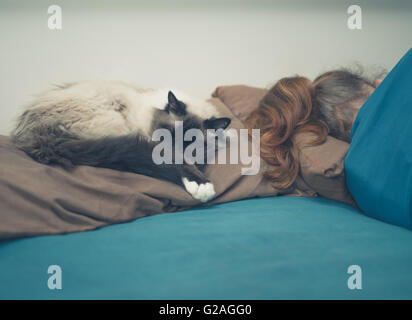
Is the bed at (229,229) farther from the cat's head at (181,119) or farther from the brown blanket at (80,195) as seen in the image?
the cat's head at (181,119)

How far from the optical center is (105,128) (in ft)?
4.87

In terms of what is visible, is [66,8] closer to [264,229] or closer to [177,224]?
[177,224]

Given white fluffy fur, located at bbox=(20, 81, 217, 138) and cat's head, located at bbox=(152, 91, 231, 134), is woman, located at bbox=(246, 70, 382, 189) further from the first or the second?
white fluffy fur, located at bbox=(20, 81, 217, 138)

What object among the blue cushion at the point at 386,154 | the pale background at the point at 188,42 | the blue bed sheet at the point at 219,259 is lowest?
the blue bed sheet at the point at 219,259

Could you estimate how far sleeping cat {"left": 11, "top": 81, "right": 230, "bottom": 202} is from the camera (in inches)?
53.8

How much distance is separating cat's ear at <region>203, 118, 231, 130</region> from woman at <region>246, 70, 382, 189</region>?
14 centimetres

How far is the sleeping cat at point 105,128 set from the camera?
1.37 metres

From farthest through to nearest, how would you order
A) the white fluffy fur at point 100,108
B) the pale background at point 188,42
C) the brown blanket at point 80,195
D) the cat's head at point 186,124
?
1. the pale background at point 188,42
2. the cat's head at point 186,124
3. the white fluffy fur at point 100,108
4. the brown blanket at point 80,195

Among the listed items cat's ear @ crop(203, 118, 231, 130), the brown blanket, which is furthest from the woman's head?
cat's ear @ crop(203, 118, 231, 130)

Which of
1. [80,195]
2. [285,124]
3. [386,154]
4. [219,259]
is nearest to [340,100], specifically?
[285,124]

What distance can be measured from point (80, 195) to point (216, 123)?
82 cm

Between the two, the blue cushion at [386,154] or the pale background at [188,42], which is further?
the pale background at [188,42]

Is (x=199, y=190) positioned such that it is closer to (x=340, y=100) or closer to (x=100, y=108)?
(x=100, y=108)

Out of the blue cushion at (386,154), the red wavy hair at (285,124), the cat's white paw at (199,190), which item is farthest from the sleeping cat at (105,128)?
the blue cushion at (386,154)
